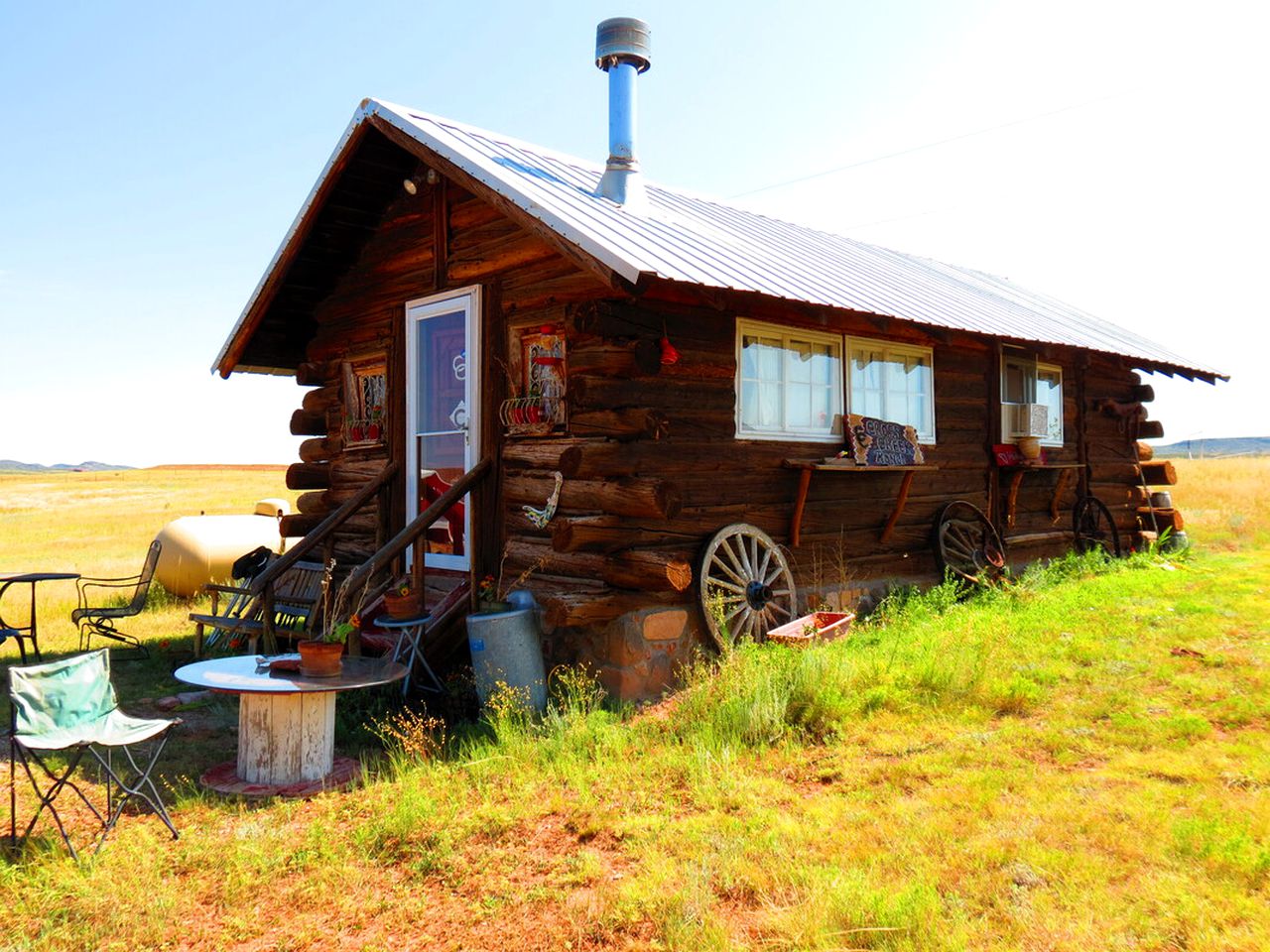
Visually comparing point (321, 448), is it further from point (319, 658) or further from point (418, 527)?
point (319, 658)

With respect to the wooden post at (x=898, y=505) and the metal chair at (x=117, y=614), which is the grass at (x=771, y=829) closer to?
the wooden post at (x=898, y=505)

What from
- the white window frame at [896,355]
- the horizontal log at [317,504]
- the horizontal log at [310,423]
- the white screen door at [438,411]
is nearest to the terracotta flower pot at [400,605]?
the white screen door at [438,411]

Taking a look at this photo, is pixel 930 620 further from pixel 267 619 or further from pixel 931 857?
pixel 267 619

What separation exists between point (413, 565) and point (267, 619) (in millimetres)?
1307

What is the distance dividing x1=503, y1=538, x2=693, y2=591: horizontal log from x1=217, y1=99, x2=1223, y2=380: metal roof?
2.06 m

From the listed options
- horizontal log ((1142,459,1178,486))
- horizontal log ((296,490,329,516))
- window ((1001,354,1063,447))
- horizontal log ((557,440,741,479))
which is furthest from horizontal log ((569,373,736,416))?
horizontal log ((1142,459,1178,486))

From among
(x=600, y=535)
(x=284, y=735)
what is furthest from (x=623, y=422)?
(x=284, y=735)

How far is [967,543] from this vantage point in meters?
11.1

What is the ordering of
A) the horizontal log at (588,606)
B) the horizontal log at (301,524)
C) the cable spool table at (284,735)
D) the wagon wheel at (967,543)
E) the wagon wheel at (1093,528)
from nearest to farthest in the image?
the cable spool table at (284,735)
the horizontal log at (588,606)
the wagon wheel at (967,543)
the horizontal log at (301,524)
the wagon wheel at (1093,528)

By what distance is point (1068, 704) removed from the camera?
6906mm

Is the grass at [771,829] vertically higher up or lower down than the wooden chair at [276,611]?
lower down

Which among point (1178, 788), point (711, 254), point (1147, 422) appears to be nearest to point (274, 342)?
point (711, 254)

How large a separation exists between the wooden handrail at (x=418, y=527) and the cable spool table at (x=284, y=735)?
1562mm

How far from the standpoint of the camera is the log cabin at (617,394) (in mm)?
7570
